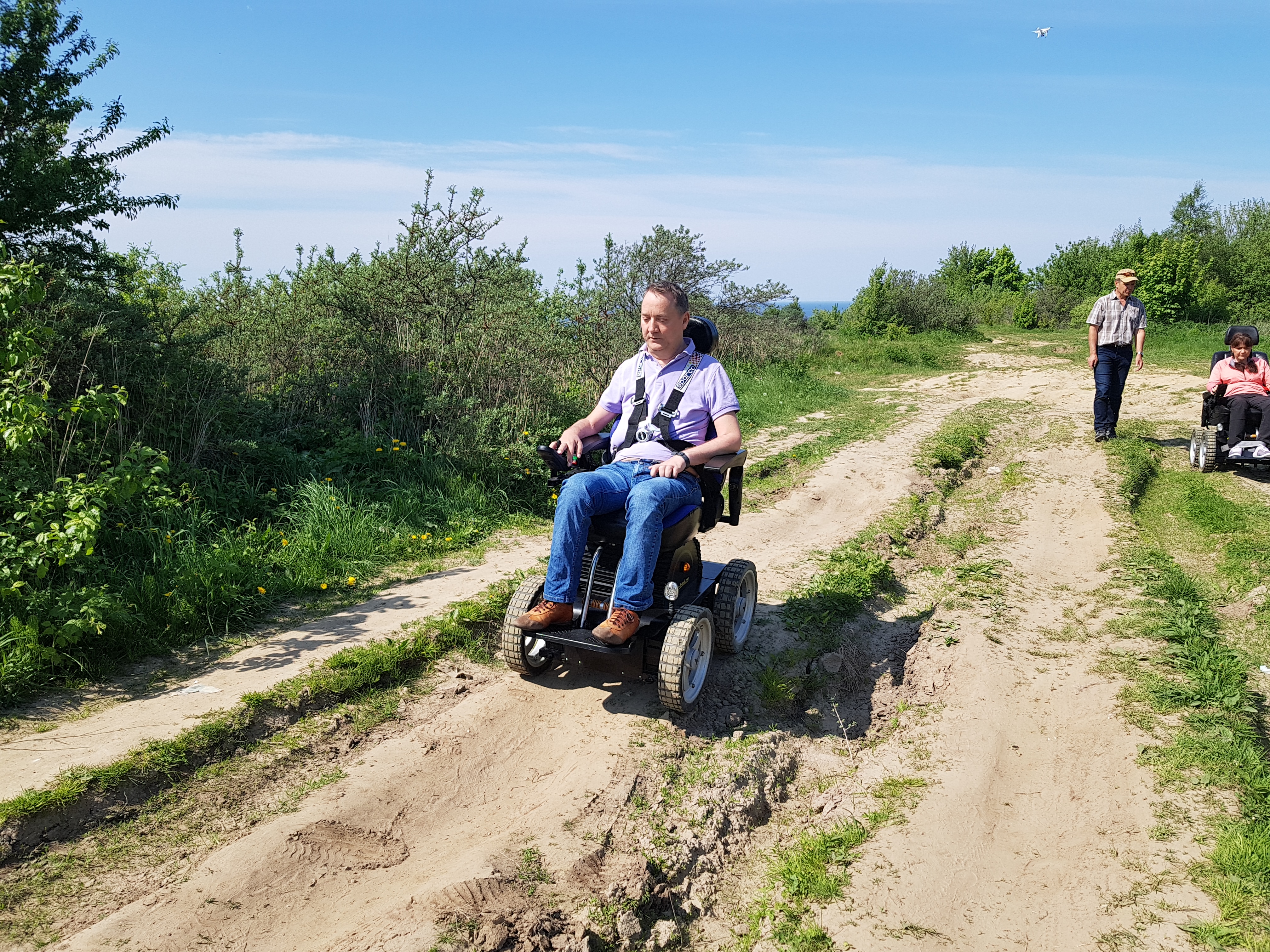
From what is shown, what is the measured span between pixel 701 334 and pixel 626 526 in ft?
4.41

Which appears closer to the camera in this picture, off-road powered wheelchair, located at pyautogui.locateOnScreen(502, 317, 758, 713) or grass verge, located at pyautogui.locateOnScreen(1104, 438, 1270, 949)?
grass verge, located at pyautogui.locateOnScreen(1104, 438, 1270, 949)

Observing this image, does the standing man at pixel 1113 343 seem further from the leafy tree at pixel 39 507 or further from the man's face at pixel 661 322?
the leafy tree at pixel 39 507

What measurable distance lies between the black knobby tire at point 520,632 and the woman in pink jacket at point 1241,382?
8.29m

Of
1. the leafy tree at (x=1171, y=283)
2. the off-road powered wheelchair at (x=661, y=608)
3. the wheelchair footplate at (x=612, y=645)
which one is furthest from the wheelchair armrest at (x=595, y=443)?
the leafy tree at (x=1171, y=283)

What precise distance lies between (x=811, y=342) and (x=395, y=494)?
14.6 m

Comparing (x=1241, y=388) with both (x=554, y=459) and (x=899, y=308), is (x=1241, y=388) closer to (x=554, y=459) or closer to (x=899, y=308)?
(x=554, y=459)

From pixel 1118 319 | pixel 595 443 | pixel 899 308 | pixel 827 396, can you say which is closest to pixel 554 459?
pixel 595 443

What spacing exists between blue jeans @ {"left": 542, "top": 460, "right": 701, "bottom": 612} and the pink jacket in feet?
25.8

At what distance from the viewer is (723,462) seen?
181 inches

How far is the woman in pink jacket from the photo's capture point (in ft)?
30.4

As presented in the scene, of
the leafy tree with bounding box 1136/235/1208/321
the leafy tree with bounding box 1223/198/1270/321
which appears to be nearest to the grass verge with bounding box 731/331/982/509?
the leafy tree with bounding box 1136/235/1208/321

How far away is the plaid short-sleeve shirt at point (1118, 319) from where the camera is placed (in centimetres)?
1054

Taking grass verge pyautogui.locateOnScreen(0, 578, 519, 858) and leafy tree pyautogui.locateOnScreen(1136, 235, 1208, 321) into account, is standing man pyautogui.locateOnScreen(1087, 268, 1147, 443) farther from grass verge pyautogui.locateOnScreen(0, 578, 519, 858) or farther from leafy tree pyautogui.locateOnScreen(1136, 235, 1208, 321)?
leafy tree pyautogui.locateOnScreen(1136, 235, 1208, 321)

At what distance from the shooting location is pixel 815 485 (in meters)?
9.23
